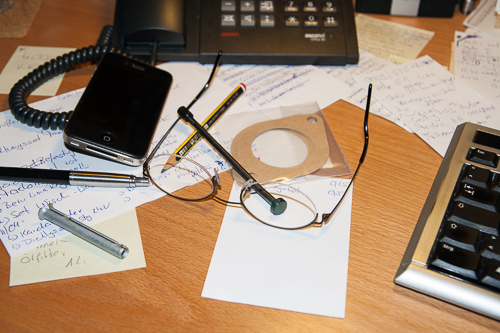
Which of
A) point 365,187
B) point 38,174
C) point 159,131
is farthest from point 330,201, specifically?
point 38,174

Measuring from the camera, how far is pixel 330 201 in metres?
0.58

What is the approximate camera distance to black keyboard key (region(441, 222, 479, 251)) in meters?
0.49

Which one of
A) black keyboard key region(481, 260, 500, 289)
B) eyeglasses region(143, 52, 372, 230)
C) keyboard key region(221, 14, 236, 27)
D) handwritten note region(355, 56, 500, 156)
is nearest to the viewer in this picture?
black keyboard key region(481, 260, 500, 289)

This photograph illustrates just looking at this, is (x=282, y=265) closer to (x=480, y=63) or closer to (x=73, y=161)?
(x=73, y=161)

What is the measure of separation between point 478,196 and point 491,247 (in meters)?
0.07

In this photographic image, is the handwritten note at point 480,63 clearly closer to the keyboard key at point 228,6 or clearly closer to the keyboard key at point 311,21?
the keyboard key at point 311,21

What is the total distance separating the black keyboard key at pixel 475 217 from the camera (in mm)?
500

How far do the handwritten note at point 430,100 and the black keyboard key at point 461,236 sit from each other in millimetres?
169

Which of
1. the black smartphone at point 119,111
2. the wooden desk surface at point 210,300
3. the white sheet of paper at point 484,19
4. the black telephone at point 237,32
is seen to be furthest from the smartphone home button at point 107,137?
the white sheet of paper at point 484,19

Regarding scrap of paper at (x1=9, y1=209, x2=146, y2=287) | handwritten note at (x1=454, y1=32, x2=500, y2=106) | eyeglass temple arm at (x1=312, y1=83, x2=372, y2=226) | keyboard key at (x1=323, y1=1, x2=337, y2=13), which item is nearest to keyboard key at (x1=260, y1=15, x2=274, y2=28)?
keyboard key at (x1=323, y1=1, x2=337, y2=13)

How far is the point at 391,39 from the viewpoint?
2.76 feet

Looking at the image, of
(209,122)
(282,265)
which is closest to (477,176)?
(282,265)

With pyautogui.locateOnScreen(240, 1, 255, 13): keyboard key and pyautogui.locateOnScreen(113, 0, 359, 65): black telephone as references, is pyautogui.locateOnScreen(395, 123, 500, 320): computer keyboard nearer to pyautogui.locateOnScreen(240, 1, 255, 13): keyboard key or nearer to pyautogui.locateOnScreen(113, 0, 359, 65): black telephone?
pyautogui.locateOnScreen(113, 0, 359, 65): black telephone

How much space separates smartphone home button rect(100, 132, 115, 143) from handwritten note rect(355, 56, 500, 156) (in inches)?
16.6
